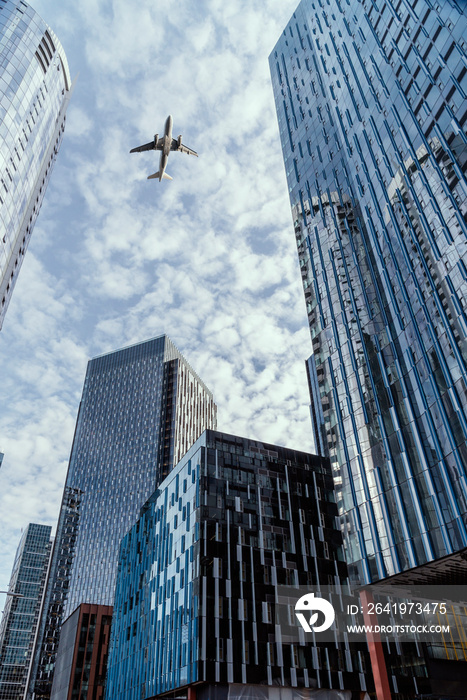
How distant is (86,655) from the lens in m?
101

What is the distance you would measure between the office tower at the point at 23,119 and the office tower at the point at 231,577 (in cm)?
4359

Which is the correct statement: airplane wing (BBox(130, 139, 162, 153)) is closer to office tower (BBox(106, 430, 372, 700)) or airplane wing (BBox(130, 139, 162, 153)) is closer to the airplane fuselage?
the airplane fuselage

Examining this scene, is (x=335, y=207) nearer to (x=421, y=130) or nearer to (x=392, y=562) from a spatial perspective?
(x=421, y=130)

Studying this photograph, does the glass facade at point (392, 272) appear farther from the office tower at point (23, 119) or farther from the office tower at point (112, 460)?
the office tower at point (112, 460)

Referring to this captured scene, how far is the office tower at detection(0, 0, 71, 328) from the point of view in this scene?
74.3 m

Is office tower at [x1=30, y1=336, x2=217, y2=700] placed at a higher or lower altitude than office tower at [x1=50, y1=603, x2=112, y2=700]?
higher

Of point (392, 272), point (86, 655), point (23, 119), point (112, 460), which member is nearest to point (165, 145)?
point (23, 119)

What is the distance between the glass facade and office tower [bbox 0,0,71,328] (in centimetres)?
4324

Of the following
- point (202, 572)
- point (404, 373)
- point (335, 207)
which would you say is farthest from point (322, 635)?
point (335, 207)

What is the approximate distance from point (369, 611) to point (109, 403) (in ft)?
520

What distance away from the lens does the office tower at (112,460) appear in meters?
154

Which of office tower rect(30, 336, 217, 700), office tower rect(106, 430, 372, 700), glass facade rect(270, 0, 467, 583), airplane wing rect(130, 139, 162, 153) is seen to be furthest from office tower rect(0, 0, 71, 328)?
office tower rect(30, 336, 217, 700)

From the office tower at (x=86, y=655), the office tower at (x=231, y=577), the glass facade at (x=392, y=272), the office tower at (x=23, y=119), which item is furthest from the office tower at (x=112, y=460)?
the glass facade at (x=392, y=272)

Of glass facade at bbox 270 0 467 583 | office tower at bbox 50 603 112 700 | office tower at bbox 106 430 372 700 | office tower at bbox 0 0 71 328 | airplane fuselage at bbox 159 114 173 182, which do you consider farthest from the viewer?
office tower at bbox 50 603 112 700
